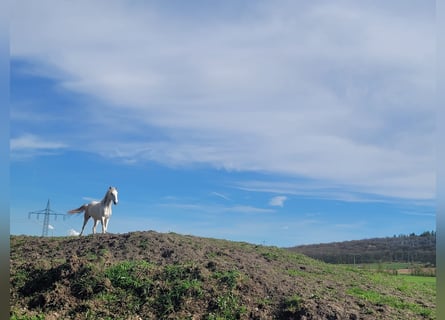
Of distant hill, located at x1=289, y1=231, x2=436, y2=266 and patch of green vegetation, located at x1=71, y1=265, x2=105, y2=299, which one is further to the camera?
distant hill, located at x1=289, y1=231, x2=436, y2=266

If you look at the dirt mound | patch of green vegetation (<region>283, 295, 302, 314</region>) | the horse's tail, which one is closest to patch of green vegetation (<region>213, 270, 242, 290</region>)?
the dirt mound

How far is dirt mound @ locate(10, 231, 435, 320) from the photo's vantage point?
10.5 m

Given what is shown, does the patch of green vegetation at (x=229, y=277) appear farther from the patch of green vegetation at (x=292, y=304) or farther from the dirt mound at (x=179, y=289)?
the patch of green vegetation at (x=292, y=304)

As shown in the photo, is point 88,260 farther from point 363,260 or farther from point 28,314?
point 363,260

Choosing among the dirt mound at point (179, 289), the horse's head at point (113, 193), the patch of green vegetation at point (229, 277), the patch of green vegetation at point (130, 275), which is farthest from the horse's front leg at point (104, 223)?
the patch of green vegetation at point (229, 277)

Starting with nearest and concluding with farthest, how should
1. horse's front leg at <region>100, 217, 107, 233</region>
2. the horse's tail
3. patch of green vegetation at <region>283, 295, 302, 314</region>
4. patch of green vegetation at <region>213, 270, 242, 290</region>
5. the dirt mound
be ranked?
patch of green vegetation at <region>283, 295, 302, 314</region>
the dirt mound
patch of green vegetation at <region>213, 270, 242, 290</region>
horse's front leg at <region>100, 217, 107, 233</region>
the horse's tail

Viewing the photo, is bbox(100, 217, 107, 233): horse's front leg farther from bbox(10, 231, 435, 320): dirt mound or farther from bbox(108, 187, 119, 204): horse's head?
bbox(10, 231, 435, 320): dirt mound

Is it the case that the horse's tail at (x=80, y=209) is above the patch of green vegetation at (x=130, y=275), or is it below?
Result: above

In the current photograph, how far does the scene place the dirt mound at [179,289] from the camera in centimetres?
1049

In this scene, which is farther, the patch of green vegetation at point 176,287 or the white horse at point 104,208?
the white horse at point 104,208

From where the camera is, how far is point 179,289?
36.0 feet

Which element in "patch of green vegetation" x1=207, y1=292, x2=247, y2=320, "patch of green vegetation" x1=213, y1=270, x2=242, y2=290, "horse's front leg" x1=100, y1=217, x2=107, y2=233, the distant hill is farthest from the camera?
the distant hill

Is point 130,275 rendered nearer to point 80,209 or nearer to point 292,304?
point 292,304

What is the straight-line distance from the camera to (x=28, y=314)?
10.5 m
